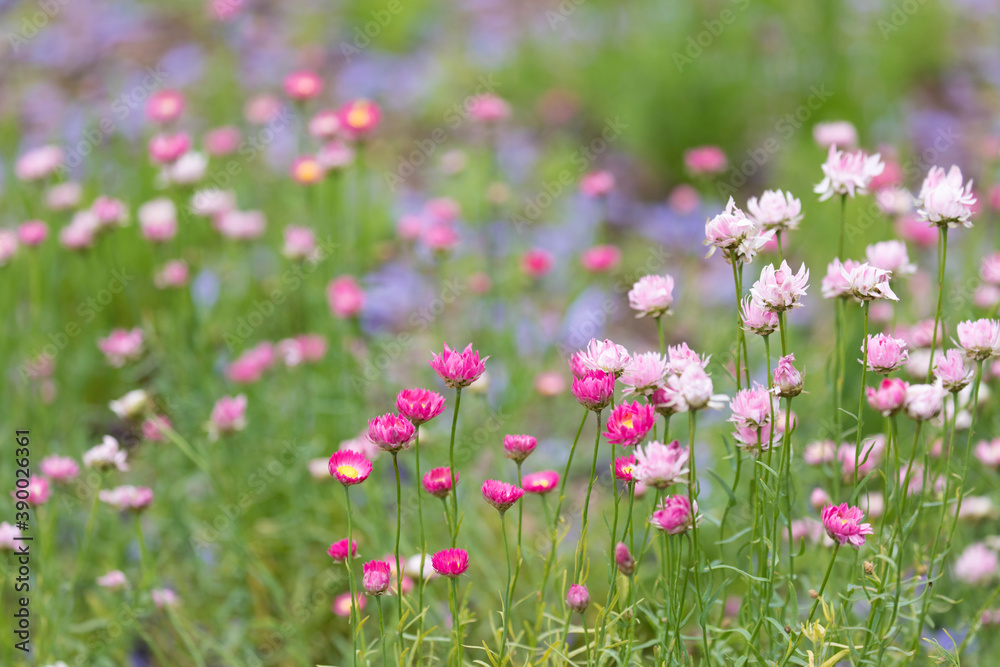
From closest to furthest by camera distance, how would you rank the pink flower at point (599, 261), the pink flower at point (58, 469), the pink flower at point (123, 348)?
1. the pink flower at point (58, 469)
2. the pink flower at point (123, 348)
3. the pink flower at point (599, 261)

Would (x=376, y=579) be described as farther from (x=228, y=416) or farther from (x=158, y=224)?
(x=158, y=224)

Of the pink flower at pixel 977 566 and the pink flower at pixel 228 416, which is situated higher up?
the pink flower at pixel 228 416

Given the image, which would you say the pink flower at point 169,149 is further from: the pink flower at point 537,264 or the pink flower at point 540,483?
the pink flower at point 540,483

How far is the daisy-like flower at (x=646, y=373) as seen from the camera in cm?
112

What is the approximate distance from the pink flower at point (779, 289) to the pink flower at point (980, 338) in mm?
262

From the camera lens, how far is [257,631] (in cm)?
198

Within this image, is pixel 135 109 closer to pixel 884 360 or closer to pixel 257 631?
pixel 257 631

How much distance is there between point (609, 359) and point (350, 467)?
0.36 meters

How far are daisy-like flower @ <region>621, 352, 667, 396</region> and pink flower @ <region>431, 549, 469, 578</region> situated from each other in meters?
0.30

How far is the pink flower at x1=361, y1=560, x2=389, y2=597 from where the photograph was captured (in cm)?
114

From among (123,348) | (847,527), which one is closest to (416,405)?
(847,527)

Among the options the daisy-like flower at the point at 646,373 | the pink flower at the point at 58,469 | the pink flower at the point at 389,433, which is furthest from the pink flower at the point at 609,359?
the pink flower at the point at 58,469

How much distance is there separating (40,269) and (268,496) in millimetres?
1035

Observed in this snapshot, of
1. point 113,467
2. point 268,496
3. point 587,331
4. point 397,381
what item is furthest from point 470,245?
point 113,467
